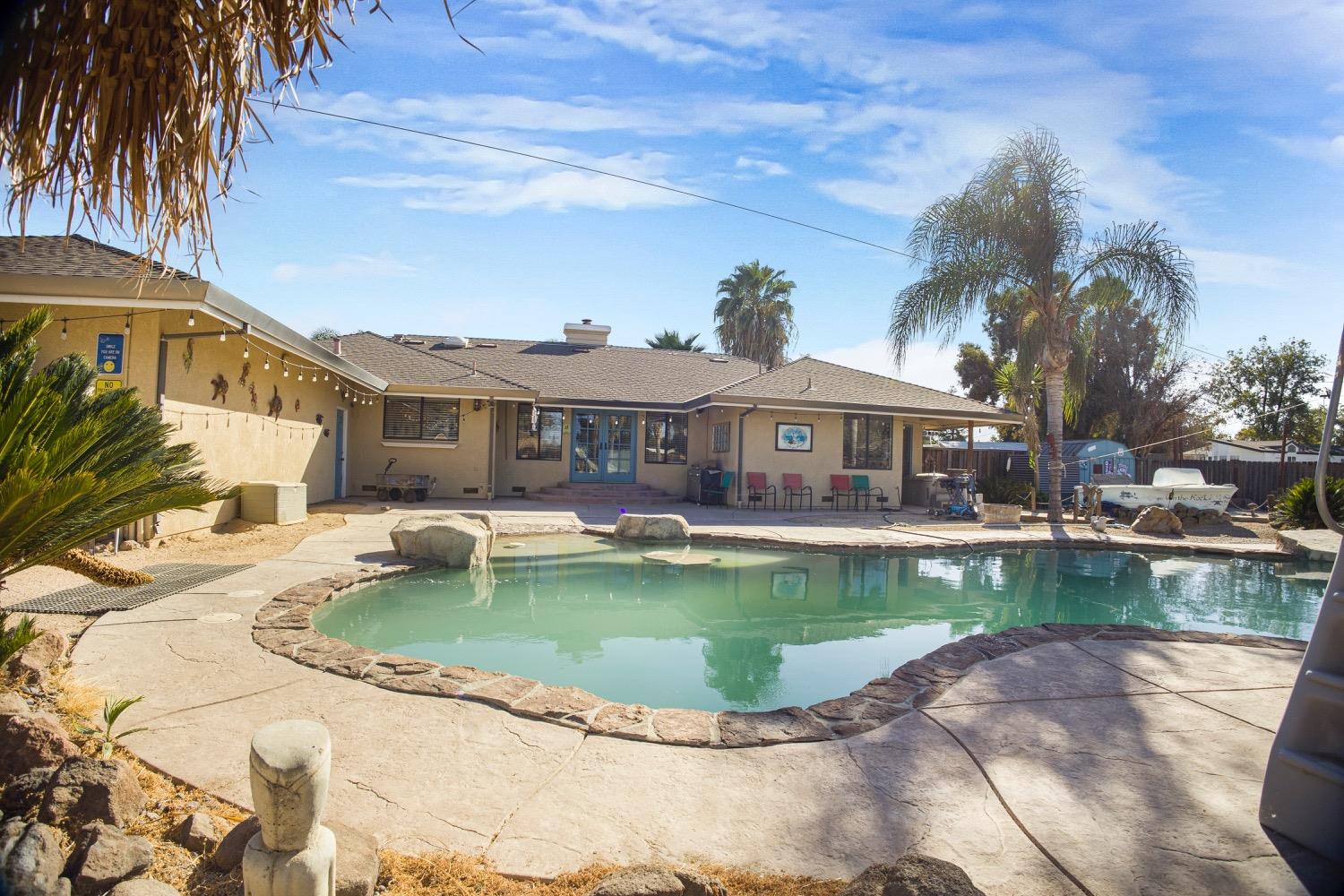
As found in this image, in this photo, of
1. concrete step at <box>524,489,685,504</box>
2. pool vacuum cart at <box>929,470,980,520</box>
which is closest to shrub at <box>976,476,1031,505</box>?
pool vacuum cart at <box>929,470,980,520</box>

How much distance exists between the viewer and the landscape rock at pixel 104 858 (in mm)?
1915

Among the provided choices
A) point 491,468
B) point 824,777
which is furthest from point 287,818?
point 491,468

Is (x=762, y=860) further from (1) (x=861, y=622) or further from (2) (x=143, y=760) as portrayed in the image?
(1) (x=861, y=622)

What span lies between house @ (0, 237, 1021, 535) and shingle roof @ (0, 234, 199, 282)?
1563mm

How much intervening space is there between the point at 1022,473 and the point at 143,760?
26022 mm

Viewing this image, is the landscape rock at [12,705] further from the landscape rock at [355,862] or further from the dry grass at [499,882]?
the dry grass at [499,882]

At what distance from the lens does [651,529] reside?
1121cm

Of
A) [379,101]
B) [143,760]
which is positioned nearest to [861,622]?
[143,760]

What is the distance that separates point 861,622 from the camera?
23.7 ft

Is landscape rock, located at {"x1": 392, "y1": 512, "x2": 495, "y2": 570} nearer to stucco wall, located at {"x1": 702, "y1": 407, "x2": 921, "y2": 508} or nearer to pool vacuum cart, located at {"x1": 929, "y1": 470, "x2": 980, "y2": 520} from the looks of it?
stucco wall, located at {"x1": 702, "y1": 407, "x2": 921, "y2": 508}

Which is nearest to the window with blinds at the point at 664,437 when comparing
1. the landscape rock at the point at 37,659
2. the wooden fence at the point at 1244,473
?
the wooden fence at the point at 1244,473

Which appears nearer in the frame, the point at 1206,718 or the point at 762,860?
the point at 762,860

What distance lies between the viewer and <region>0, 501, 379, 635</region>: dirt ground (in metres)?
5.48

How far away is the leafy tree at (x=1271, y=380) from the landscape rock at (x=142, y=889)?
37512mm
